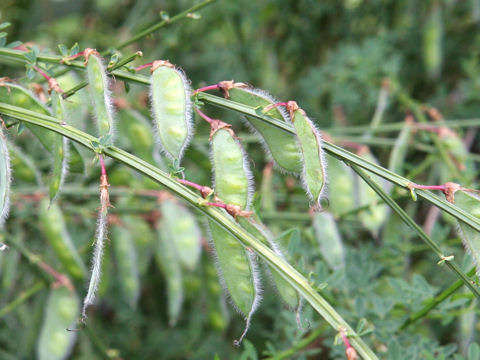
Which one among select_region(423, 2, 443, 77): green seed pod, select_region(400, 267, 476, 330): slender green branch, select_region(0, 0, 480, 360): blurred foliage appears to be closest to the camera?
select_region(400, 267, 476, 330): slender green branch

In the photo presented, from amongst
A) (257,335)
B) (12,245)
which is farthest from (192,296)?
(12,245)

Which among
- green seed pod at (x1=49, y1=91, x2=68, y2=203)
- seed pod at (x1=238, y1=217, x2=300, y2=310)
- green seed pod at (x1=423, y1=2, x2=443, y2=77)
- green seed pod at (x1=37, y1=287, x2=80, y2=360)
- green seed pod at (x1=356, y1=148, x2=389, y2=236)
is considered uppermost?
green seed pod at (x1=423, y1=2, x2=443, y2=77)

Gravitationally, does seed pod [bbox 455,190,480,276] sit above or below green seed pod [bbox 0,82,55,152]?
below

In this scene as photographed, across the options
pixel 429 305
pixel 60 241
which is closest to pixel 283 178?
pixel 60 241

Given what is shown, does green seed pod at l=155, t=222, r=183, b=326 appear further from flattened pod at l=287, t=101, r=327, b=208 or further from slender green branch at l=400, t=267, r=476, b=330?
flattened pod at l=287, t=101, r=327, b=208

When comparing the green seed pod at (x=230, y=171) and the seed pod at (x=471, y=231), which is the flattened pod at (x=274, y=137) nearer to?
the green seed pod at (x=230, y=171)

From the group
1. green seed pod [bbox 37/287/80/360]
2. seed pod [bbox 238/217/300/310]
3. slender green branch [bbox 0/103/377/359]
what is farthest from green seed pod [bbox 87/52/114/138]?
green seed pod [bbox 37/287/80/360]

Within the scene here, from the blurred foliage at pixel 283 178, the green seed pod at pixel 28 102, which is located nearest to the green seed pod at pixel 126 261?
→ the blurred foliage at pixel 283 178

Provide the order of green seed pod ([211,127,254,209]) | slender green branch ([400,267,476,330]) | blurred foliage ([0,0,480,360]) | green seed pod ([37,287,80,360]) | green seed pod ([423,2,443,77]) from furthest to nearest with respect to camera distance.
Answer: green seed pod ([423,2,443,77]), green seed pod ([37,287,80,360]), blurred foliage ([0,0,480,360]), slender green branch ([400,267,476,330]), green seed pod ([211,127,254,209])

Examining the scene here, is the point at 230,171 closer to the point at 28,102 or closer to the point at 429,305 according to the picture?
the point at 28,102
